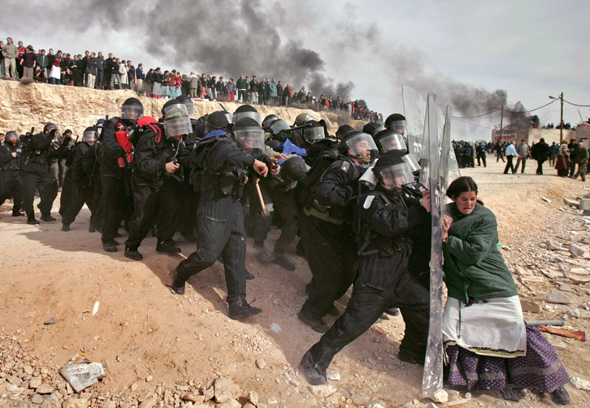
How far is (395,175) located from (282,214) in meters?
2.63

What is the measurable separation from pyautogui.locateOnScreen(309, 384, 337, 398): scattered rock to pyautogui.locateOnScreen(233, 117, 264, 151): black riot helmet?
223 centimetres

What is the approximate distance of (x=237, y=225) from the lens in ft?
14.3

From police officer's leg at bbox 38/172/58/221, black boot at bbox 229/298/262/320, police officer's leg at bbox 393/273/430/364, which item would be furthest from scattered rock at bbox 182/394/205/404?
police officer's leg at bbox 38/172/58/221

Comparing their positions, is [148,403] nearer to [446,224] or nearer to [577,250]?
[446,224]

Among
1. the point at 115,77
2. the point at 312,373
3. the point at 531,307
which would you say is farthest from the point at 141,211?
the point at 115,77

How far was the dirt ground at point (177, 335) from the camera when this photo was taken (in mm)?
3477

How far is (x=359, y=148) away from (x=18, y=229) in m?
6.49

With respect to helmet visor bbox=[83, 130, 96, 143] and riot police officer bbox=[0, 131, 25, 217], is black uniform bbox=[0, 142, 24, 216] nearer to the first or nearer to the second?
riot police officer bbox=[0, 131, 25, 217]

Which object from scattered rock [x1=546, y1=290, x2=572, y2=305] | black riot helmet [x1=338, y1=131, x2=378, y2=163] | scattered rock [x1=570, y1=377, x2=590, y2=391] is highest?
black riot helmet [x1=338, y1=131, x2=378, y2=163]

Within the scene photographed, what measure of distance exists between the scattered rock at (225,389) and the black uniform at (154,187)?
84.4 inches

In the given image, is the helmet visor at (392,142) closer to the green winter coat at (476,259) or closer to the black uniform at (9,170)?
the green winter coat at (476,259)

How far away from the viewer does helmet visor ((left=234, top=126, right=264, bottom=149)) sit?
14.0 feet

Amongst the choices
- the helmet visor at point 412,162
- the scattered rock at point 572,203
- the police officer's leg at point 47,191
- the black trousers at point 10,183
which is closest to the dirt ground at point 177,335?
the helmet visor at point 412,162

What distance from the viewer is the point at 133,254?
4953 millimetres
